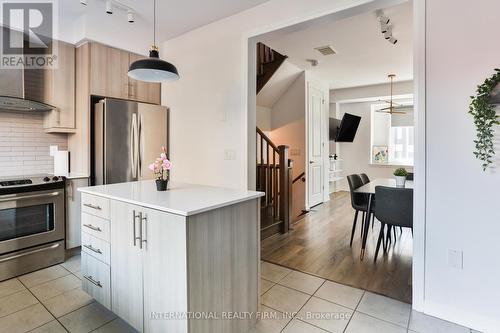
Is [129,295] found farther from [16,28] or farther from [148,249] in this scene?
[16,28]

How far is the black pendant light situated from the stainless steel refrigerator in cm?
117

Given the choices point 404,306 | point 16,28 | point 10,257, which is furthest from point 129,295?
point 16,28

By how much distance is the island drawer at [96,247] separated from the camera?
6.41 ft

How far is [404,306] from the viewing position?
2.14 m

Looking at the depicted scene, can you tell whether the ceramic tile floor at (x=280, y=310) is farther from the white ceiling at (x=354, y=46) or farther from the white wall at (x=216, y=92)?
the white ceiling at (x=354, y=46)

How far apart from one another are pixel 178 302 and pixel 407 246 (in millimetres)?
Answer: 3138

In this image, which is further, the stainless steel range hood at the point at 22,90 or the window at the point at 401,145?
the window at the point at 401,145

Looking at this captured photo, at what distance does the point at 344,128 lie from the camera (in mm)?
6566

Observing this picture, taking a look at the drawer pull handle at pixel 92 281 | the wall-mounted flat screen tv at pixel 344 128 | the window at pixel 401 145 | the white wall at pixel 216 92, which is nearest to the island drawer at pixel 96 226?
the drawer pull handle at pixel 92 281

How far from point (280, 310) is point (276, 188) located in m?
2.16

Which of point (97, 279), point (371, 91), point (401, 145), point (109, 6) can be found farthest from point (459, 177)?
point (401, 145)

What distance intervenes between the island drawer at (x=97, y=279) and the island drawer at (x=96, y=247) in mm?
36

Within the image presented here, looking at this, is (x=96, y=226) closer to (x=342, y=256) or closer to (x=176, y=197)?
(x=176, y=197)

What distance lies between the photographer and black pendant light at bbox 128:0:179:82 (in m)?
1.98
